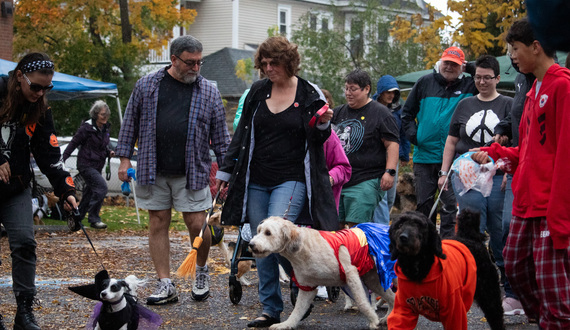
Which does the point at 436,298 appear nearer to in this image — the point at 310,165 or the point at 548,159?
the point at 548,159

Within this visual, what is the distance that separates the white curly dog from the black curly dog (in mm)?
902

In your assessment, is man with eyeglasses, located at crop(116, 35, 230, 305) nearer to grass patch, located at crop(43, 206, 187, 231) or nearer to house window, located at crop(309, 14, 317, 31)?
grass patch, located at crop(43, 206, 187, 231)

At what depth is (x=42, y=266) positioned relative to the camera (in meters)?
9.54

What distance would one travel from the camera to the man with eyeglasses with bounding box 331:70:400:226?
7.38 m

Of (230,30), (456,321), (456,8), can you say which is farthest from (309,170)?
(230,30)

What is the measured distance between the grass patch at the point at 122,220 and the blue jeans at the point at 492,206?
8.62m

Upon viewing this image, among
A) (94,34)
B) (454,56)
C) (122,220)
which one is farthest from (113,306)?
(94,34)

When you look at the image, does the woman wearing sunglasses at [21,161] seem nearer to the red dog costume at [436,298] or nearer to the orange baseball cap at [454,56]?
the red dog costume at [436,298]

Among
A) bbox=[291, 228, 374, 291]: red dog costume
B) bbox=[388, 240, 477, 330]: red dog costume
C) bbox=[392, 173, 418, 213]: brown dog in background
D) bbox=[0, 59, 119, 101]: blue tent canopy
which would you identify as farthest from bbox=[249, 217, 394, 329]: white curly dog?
bbox=[392, 173, 418, 213]: brown dog in background

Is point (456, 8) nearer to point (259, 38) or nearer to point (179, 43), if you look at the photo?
point (179, 43)

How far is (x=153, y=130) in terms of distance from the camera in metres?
6.93

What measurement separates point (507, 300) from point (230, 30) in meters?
34.8

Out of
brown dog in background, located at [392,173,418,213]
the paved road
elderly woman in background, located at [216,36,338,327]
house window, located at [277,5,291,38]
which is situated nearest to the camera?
elderly woman in background, located at [216,36,338,327]

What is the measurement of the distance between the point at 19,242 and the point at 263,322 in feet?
6.49
